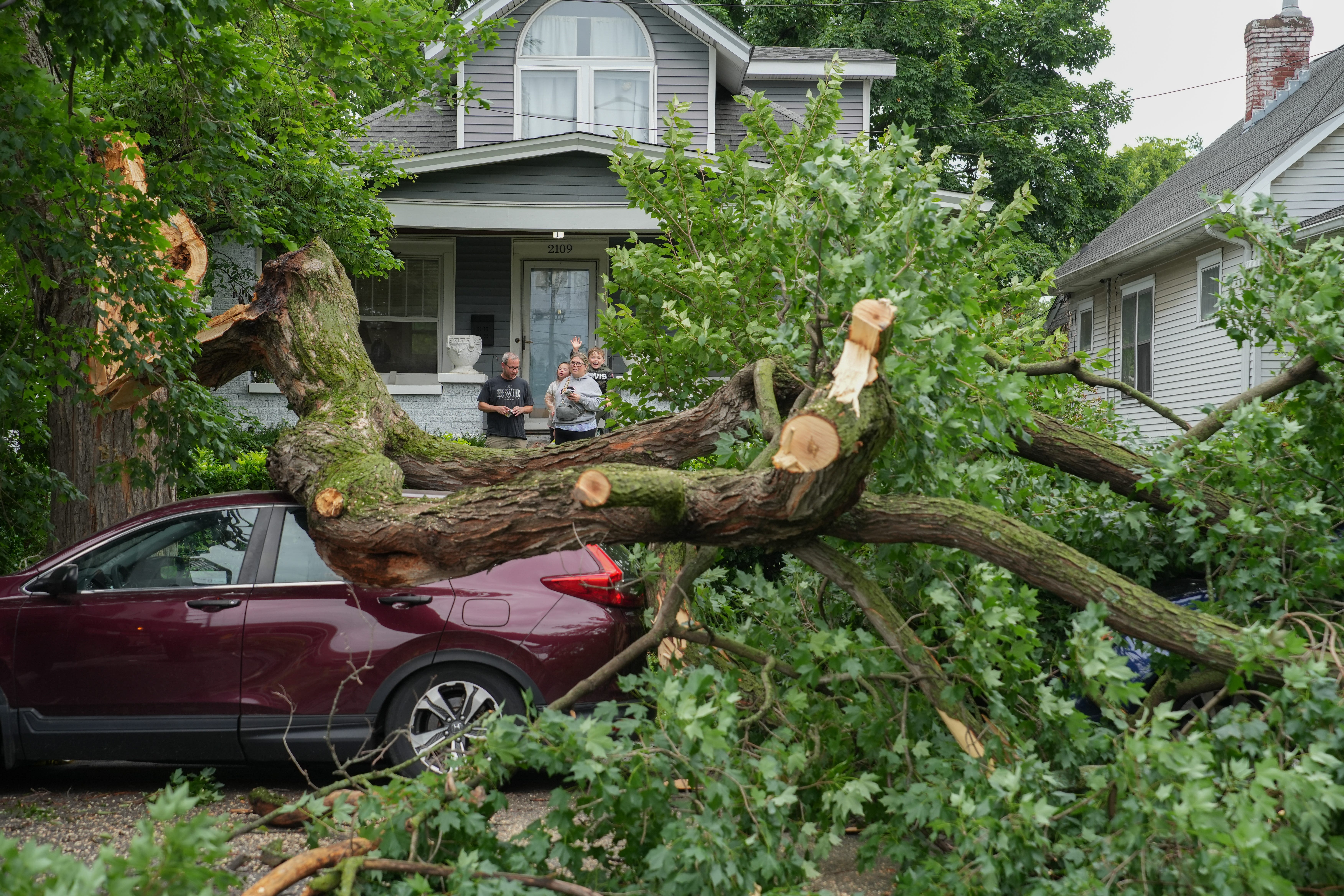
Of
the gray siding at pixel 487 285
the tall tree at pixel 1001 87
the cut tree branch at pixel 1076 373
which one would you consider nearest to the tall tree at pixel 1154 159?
the tall tree at pixel 1001 87

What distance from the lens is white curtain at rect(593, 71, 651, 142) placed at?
17.1m

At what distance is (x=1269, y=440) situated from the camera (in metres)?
4.22

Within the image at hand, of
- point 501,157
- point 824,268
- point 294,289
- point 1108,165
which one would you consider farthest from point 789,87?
point 824,268

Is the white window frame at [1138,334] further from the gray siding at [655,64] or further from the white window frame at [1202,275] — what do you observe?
the gray siding at [655,64]

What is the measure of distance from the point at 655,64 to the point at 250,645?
13.4m

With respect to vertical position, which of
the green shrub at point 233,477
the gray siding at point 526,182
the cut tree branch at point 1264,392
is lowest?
the green shrub at point 233,477

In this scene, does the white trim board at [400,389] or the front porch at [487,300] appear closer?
the white trim board at [400,389]

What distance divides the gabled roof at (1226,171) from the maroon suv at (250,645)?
1102 centimetres

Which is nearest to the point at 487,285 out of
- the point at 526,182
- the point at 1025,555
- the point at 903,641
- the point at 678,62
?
the point at 526,182

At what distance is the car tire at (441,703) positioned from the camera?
221 inches

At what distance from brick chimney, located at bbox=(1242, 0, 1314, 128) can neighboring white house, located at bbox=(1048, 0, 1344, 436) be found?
2 cm

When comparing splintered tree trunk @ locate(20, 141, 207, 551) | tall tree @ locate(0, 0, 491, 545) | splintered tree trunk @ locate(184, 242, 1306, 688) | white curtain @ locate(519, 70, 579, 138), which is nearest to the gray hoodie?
tall tree @ locate(0, 0, 491, 545)

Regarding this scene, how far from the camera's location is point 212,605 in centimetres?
562

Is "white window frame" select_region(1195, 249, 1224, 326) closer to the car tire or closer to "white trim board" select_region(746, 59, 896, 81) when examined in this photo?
"white trim board" select_region(746, 59, 896, 81)
